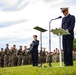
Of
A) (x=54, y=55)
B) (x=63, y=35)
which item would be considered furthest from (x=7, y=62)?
(x=63, y=35)

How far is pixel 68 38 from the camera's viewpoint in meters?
11.9

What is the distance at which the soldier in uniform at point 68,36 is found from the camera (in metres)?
11.9

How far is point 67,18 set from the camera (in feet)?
39.7

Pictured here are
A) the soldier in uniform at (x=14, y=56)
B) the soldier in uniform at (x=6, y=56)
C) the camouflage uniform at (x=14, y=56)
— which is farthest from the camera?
the camouflage uniform at (x=14, y=56)

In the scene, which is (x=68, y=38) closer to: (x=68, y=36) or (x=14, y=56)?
(x=68, y=36)

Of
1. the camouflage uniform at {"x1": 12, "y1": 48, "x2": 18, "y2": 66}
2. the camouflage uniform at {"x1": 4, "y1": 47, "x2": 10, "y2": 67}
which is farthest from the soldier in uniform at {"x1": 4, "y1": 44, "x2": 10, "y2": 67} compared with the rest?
the camouflage uniform at {"x1": 12, "y1": 48, "x2": 18, "y2": 66}

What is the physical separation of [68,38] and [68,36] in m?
0.08

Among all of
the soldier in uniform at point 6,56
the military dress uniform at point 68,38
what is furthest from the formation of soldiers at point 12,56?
the military dress uniform at point 68,38

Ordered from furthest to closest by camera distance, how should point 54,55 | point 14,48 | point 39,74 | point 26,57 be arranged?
point 54,55
point 26,57
point 14,48
point 39,74

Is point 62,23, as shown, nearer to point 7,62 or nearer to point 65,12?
point 65,12

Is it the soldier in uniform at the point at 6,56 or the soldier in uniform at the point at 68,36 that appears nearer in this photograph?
the soldier in uniform at the point at 68,36

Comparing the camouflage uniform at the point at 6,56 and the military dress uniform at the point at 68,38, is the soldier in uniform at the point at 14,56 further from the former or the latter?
the military dress uniform at the point at 68,38

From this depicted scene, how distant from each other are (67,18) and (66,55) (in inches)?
55.3

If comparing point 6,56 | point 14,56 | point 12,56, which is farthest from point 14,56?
point 6,56
